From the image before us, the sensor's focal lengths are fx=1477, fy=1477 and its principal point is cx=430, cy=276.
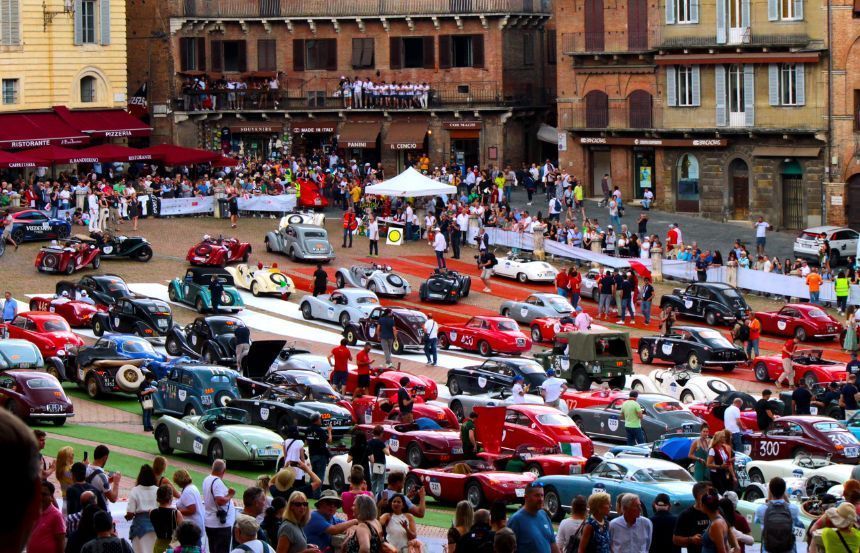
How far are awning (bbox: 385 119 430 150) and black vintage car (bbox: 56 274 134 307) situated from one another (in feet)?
98.8

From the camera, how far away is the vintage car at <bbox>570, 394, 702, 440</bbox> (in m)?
29.7

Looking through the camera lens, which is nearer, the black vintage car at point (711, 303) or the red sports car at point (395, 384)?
the red sports car at point (395, 384)

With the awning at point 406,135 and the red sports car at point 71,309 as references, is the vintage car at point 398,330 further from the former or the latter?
the awning at point 406,135

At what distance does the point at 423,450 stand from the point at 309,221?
30864mm

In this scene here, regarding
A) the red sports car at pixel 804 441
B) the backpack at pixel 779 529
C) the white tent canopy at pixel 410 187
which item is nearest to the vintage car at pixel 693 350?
the red sports car at pixel 804 441

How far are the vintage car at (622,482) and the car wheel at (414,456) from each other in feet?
11.8

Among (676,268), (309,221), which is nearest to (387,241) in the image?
(309,221)

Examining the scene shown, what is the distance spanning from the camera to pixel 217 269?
45.5 metres

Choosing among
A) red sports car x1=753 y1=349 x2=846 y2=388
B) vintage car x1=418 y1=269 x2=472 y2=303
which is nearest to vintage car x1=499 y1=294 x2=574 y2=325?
vintage car x1=418 y1=269 x2=472 y2=303

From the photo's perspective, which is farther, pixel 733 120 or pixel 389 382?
pixel 733 120

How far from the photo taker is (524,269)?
172 feet

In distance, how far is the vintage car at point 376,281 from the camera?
4809cm

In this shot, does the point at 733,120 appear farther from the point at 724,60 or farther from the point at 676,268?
the point at 676,268

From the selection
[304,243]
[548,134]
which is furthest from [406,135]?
[304,243]
